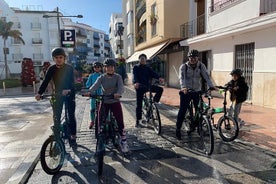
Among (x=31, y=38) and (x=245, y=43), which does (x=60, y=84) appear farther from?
(x=31, y=38)

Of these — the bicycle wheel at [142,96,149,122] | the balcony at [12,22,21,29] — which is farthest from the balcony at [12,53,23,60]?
the bicycle wheel at [142,96,149,122]

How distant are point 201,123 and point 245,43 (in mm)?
6749

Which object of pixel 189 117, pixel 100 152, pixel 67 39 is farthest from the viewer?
pixel 67 39

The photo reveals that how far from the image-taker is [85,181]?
3.79m

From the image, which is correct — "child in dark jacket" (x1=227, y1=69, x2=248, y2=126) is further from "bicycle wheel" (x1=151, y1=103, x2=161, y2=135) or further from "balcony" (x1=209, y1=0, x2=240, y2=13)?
"balcony" (x1=209, y1=0, x2=240, y2=13)

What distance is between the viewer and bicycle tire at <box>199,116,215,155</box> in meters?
4.54

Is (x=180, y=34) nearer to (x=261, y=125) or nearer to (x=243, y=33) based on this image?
(x=243, y=33)

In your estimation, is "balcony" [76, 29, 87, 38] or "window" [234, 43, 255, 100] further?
"balcony" [76, 29, 87, 38]

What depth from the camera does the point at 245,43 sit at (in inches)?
408

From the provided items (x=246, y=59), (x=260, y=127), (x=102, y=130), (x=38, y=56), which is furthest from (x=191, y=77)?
(x=38, y=56)

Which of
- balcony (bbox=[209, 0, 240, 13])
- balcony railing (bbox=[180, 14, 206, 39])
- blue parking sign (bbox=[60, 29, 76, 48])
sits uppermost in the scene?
balcony (bbox=[209, 0, 240, 13])

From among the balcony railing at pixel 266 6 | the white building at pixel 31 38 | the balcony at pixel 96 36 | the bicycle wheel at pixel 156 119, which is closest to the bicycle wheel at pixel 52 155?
the bicycle wheel at pixel 156 119

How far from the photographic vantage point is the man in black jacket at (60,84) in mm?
4391

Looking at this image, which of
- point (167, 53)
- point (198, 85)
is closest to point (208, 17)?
point (167, 53)
